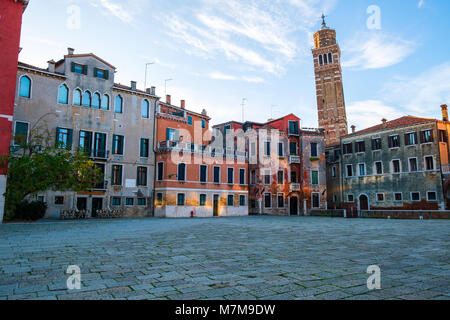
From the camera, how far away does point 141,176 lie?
2802cm

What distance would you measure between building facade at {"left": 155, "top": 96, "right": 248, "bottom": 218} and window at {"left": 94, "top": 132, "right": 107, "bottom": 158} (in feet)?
15.8

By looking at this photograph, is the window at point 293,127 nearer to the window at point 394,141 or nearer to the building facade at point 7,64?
the window at point 394,141

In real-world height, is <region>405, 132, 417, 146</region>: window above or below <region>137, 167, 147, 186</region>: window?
above

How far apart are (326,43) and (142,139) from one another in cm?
4939

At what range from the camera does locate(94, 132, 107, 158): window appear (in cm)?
2570

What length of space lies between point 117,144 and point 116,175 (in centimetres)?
279

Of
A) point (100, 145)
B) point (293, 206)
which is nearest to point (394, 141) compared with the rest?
point (293, 206)

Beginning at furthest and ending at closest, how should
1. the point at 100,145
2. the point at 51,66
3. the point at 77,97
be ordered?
1. the point at 100,145
2. the point at 77,97
3. the point at 51,66

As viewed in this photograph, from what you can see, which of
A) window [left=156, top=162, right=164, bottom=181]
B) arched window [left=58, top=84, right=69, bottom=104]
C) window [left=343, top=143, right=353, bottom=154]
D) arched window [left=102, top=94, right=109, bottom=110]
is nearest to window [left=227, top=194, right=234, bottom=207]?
window [left=156, top=162, right=164, bottom=181]

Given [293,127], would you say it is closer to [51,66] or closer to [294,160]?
[294,160]

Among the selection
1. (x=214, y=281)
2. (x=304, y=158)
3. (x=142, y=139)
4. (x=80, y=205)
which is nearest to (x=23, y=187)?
(x=80, y=205)

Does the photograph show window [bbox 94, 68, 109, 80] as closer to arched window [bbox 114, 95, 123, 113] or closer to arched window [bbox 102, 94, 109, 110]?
arched window [bbox 102, 94, 109, 110]

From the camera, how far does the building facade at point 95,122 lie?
23.0 meters
